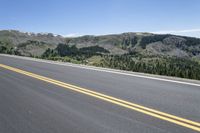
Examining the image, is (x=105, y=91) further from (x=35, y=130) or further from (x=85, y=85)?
(x=35, y=130)

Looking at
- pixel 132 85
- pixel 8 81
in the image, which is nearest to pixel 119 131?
pixel 132 85

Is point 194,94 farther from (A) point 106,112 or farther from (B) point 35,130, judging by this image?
(B) point 35,130

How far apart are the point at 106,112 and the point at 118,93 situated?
83.6 inches

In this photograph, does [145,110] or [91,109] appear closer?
[145,110]

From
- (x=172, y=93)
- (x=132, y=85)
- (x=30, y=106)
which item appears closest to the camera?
(x=30, y=106)

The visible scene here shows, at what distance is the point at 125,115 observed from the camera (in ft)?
18.8

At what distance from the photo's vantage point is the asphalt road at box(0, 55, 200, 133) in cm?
504

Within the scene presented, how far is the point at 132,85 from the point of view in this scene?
9562 millimetres

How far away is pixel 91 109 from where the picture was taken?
20.6ft

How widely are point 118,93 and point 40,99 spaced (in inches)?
85.3

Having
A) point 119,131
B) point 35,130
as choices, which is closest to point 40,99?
point 35,130

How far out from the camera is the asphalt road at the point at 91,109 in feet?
16.5

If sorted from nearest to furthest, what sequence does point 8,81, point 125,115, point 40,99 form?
point 125,115
point 40,99
point 8,81

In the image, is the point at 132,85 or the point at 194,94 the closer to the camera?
the point at 194,94
